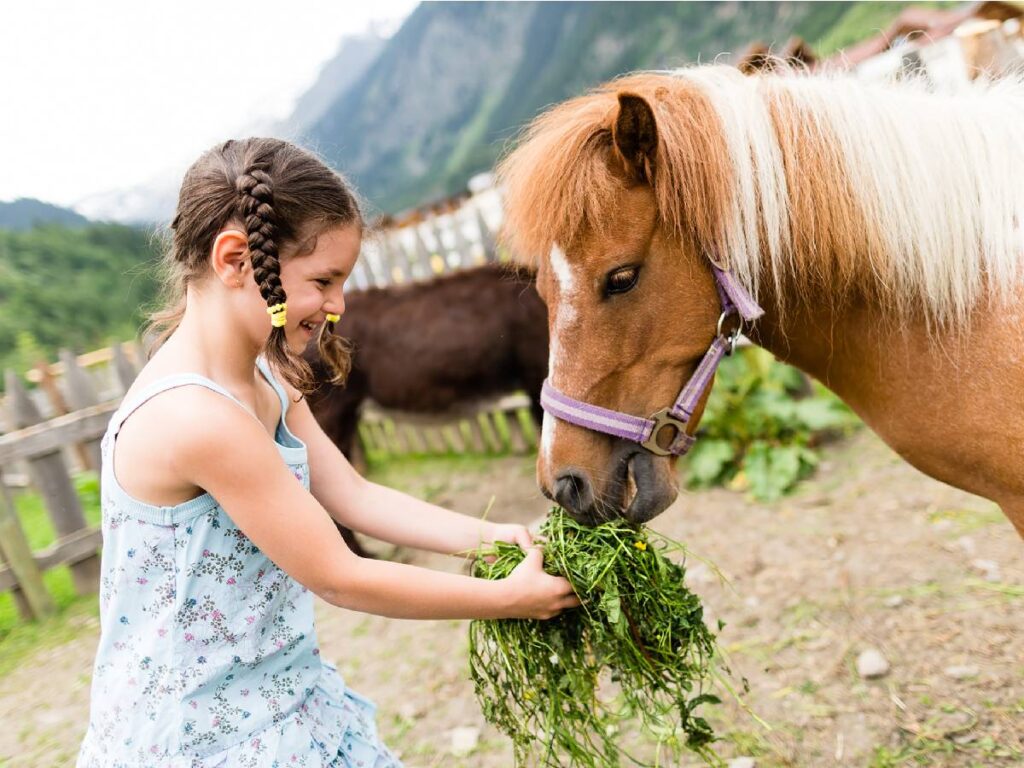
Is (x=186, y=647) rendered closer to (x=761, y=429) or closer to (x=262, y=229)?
(x=262, y=229)

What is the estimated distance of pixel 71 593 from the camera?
468 centimetres

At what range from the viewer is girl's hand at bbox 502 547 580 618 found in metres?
1.40

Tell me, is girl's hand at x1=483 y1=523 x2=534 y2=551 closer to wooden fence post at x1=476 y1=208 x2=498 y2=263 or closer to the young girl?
the young girl

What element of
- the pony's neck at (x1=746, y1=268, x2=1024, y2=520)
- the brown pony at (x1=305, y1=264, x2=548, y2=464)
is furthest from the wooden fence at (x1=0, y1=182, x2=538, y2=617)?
the pony's neck at (x1=746, y1=268, x2=1024, y2=520)

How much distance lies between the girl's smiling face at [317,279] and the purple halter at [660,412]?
24.5 inches

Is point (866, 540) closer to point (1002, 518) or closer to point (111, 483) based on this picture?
point (1002, 518)

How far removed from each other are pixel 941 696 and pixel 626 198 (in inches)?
81.7

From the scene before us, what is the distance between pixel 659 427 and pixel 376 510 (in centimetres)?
78


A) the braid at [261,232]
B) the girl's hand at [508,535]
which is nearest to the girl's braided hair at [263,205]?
the braid at [261,232]

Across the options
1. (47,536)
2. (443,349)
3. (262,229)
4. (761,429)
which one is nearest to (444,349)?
(443,349)

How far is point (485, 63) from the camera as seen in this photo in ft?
199

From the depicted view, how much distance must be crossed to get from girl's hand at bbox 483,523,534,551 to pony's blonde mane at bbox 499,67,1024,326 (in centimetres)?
76

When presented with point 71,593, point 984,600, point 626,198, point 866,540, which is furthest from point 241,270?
point 71,593

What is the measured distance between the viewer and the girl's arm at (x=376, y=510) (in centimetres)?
172
